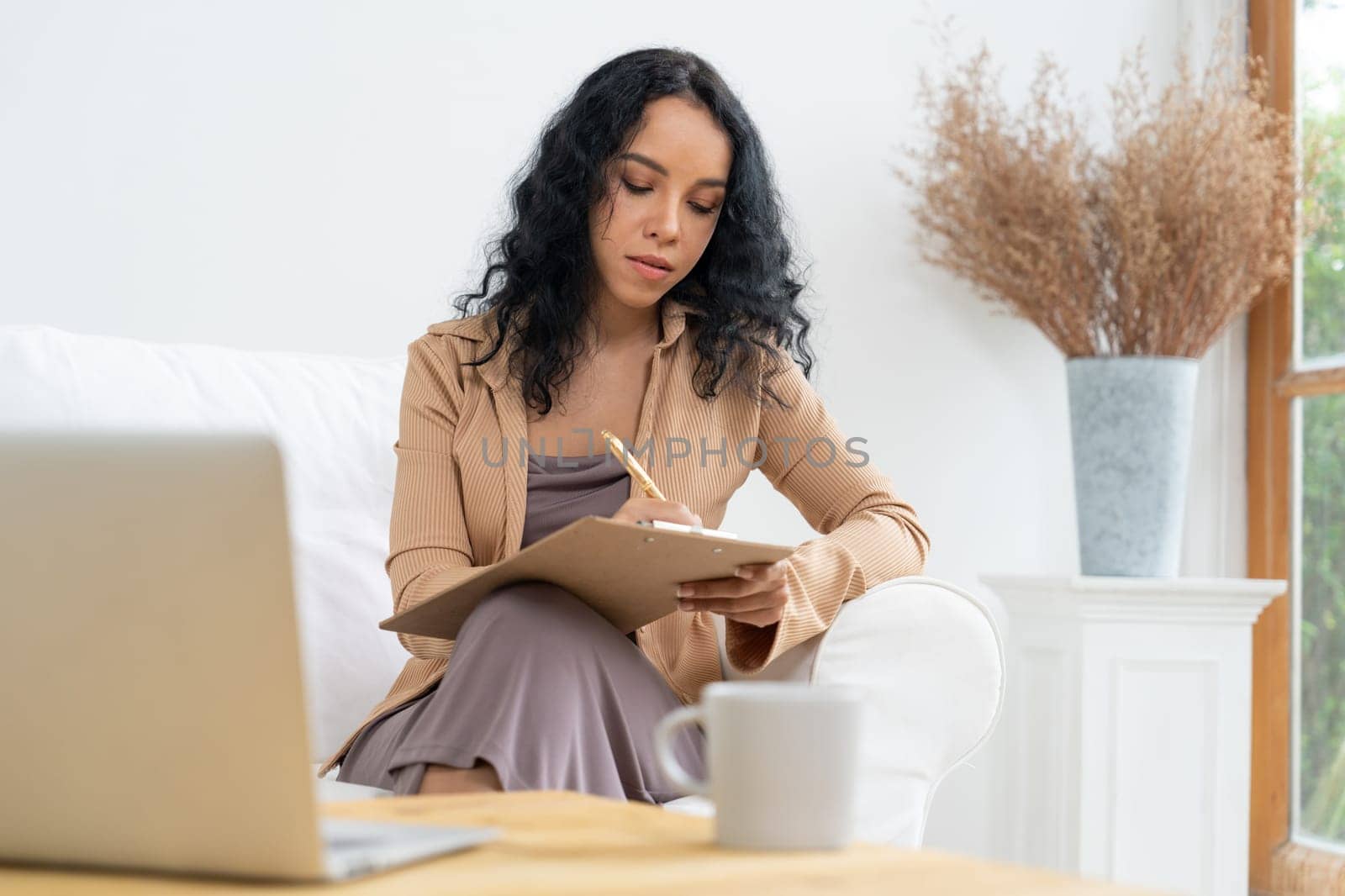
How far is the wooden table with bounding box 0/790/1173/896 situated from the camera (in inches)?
24.4

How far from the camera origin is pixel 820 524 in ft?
6.08

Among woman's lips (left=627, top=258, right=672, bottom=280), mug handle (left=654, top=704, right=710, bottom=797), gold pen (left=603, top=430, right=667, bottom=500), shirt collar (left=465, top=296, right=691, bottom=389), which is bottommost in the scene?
mug handle (left=654, top=704, right=710, bottom=797)

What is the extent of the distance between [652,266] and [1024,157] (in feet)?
3.71

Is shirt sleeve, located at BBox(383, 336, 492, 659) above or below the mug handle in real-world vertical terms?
above

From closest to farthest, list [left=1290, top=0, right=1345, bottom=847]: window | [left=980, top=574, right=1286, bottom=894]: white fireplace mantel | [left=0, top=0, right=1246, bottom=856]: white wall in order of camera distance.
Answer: [left=0, top=0, right=1246, bottom=856]: white wall
[left=980, top=574, right=1286, bottom=894]: white fireplace mantel
[left=1290, top=0, right=1345, bottom=847]: window

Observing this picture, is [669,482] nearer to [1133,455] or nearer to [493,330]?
[493,330]

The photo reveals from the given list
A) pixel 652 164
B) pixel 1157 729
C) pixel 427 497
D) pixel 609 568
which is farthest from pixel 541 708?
pixel 1157 729

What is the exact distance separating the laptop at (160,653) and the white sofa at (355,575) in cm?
61

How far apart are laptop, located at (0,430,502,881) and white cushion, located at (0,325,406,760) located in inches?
40.7

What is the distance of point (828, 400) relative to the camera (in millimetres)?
2697

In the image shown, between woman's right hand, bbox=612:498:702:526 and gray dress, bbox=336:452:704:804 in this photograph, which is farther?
woman's right hand, bbox=612:498:702:526

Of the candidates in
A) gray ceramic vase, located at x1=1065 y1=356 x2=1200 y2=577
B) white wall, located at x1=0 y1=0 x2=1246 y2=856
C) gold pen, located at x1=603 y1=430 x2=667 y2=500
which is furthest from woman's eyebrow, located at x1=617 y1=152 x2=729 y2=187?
gray ceramic vase, located at x1=1065 y1=356 x2=1200 y2=577
